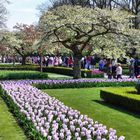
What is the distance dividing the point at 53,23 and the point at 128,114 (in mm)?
13765

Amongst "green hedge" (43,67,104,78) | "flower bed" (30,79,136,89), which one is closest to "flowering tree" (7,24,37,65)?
"green hedge" (43,67,104,78)

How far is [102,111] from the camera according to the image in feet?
54.9

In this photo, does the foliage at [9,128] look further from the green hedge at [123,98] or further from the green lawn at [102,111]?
the green hedge at [123,98]

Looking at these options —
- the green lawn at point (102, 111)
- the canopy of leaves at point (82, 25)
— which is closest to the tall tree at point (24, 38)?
the canopy of leaves at point (82, 25)

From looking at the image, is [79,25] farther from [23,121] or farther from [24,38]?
[24,38]

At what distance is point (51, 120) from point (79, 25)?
1792cm

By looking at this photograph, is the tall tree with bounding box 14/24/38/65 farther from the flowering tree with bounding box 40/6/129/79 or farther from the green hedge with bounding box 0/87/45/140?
the green hedge with bounding box 0/87/45/140

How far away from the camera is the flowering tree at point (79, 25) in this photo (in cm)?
2886

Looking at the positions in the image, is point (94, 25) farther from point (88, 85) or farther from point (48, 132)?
point (48, 132)

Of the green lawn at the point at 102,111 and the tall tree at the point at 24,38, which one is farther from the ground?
the tall tree at the point at 24,38

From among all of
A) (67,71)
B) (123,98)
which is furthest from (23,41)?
(123,98)

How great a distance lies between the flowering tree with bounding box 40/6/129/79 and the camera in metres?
28.9

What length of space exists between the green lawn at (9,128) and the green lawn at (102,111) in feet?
9.02

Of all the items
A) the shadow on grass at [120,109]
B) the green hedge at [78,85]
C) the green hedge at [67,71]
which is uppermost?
the green hedge at [67,71]
